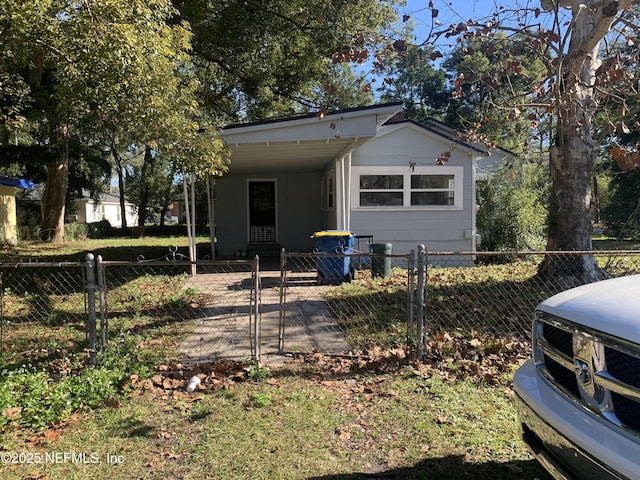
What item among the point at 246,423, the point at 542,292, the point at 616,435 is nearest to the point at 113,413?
the point at 246,423

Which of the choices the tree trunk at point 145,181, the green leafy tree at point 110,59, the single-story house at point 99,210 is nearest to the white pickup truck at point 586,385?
the green leafy tree at point 110,59

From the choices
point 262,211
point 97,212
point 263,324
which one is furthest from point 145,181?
point 263,324

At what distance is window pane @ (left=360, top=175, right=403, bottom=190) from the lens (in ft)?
37.4

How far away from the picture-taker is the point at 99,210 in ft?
142

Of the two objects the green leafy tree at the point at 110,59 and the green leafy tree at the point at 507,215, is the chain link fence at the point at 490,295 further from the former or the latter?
the green leafy tree at the point at 110,59

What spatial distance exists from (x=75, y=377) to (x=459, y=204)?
970cm

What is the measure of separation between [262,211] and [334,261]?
21.2ft

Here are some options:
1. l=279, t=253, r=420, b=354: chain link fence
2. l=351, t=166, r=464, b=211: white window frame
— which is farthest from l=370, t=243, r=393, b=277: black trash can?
l=351, t=166, r=464, b=211: white window frame

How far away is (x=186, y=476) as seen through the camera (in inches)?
112

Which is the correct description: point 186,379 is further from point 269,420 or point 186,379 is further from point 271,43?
point 271,43

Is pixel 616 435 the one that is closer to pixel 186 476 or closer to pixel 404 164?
pixel 186 476

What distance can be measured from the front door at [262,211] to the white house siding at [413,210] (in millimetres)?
4128

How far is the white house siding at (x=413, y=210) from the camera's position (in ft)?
37.2

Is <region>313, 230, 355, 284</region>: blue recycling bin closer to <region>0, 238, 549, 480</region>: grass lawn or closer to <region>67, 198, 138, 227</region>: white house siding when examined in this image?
<region>0, 238, 549, 480</region>: grass lawn
